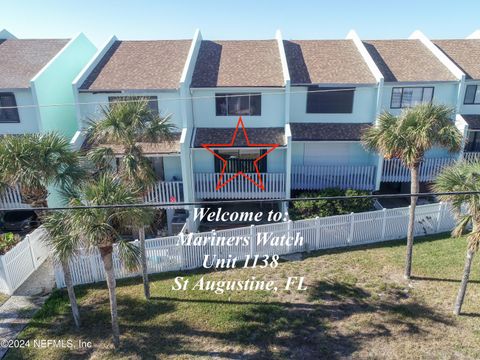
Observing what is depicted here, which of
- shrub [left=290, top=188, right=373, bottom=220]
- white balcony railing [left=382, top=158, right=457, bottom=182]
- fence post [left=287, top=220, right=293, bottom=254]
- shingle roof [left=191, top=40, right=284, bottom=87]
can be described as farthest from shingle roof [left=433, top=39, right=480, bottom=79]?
fence post [left=287, top=220, right=293, bottom=254]

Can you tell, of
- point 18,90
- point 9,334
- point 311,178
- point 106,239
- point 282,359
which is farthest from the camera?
point 311,178

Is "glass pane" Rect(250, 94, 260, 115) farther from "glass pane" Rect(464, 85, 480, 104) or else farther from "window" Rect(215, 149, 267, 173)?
"glass pane" Rect(464, 85, 480, 104)

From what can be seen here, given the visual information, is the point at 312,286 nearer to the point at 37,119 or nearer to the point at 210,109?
the point at 210,109

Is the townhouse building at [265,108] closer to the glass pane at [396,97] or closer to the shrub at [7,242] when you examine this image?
the glass pane at [396,97]

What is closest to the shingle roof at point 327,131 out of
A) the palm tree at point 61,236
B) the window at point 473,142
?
the window at point 473,142

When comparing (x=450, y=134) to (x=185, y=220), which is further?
(x=185, y=220)

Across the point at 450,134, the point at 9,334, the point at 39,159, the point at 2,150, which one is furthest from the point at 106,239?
the point at 450,134
